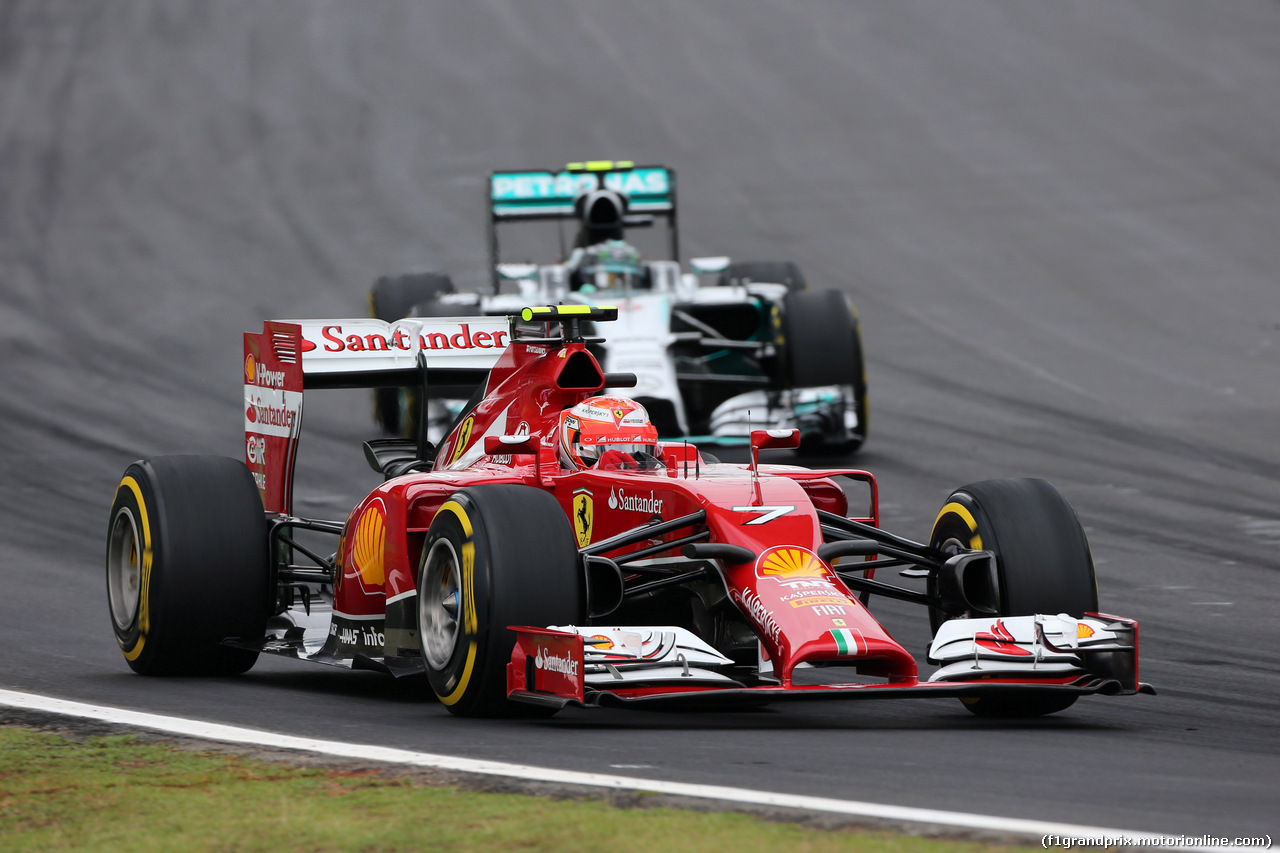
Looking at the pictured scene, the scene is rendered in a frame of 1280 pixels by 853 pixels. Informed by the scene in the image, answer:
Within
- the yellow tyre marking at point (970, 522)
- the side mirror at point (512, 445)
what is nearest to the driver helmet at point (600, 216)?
the side mirror at point (512, 445)

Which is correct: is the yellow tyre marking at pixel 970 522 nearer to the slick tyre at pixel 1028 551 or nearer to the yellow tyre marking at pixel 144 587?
the slick tyre at pixel 1028 551

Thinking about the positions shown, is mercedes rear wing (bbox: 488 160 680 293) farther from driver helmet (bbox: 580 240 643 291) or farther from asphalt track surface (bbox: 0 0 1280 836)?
asphalt track surface (bbox: 0 0 1280 836)

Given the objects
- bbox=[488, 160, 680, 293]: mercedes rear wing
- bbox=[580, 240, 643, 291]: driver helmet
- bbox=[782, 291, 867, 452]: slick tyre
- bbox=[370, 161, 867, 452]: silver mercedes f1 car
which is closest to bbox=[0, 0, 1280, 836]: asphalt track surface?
bbox=[782, 291, 867, 452]: slick tyre

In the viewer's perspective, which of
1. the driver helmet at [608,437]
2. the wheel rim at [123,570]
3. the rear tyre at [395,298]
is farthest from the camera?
the rear tyre at [395,298]

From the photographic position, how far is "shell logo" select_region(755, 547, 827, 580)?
8.40 m

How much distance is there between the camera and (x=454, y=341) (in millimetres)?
11180

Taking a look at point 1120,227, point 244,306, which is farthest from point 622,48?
point 244,306

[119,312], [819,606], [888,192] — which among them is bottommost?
[819,606]

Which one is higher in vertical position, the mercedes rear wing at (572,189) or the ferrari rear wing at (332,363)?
the mercedes rear wing at (572,189)

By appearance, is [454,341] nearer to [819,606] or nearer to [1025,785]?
[819,606]

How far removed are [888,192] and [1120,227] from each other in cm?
440

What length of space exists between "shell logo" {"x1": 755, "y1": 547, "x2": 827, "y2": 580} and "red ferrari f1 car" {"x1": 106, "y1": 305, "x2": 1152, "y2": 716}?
0.02m

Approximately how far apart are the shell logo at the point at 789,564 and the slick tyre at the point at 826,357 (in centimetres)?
1054

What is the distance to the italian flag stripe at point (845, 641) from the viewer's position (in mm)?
7938
